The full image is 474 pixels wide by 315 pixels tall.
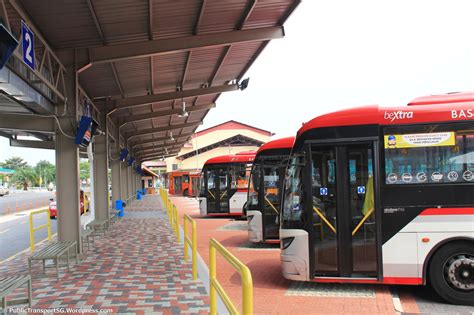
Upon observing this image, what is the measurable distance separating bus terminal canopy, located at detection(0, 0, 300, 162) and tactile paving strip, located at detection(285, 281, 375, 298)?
5841 mm

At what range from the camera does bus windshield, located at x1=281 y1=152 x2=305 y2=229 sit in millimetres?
7344

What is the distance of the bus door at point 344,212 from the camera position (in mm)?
6992

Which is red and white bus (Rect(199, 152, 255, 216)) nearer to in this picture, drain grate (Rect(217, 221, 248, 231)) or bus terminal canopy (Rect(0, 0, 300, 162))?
drain grate (Rect(217, 221, 248, 231))


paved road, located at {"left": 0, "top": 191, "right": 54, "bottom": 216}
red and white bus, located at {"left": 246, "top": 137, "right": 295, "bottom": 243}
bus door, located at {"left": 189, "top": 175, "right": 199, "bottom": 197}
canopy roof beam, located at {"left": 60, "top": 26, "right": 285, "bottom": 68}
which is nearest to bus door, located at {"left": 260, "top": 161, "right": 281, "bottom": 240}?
red and white bus, located at {"left": 246, "top": 137, "right": 295, "bottom": 243}

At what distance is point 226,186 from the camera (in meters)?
21.4

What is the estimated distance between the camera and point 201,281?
7758 mm

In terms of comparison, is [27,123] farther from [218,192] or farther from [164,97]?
[218,192]

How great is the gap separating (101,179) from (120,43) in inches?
298

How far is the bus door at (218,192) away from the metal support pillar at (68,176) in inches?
458

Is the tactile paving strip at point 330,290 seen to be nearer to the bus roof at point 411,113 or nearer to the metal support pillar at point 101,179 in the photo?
the bus roof at point 411,113

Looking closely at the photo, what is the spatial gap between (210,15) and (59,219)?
5.95 m

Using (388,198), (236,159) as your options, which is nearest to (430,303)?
(388,198)

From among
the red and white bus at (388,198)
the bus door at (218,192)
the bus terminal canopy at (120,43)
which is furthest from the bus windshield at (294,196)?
the bus door at (218,192)

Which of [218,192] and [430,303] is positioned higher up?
[218,192]
